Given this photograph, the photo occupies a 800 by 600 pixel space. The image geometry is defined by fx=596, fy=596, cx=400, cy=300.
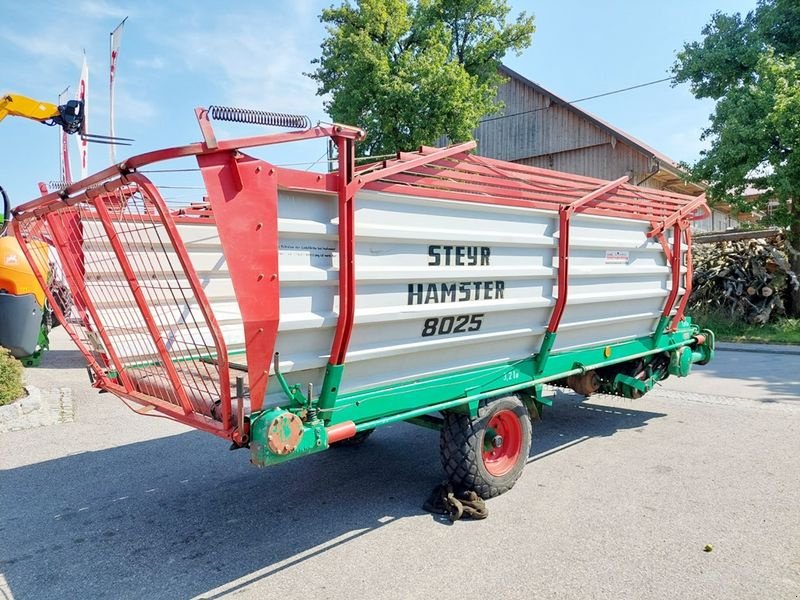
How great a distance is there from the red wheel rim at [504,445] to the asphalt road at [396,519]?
0.77ft

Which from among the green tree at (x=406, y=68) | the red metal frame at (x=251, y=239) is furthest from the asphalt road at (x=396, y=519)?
the green tree at (x=406, y=68)

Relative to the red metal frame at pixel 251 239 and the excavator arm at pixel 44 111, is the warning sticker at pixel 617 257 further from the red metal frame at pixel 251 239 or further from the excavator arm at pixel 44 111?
the excavator arm at pixel 44 111

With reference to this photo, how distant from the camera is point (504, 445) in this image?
459 cm

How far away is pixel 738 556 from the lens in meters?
3.50

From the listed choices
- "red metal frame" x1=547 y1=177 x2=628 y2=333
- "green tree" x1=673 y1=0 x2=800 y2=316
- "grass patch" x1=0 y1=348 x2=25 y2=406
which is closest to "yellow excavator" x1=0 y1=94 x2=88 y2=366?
"grass patch" x1=0 y1=348 x2=25 y2=406

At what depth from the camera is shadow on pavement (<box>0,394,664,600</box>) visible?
3.41 m

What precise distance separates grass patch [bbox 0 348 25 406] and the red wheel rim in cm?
565

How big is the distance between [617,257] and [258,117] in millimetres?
3648

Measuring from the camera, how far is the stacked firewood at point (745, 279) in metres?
14.1

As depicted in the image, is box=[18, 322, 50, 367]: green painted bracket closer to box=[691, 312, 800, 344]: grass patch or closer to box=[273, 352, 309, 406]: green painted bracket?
box=[273, 352, 309, 406]: green painted bracket

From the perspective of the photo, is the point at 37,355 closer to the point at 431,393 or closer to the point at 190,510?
the point at 190,510

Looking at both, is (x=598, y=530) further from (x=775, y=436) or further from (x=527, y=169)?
(x=775, y=436)

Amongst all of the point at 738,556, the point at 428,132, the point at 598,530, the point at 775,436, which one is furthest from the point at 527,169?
the point at 428,132

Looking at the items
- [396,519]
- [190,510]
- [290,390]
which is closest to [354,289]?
[290,390]
